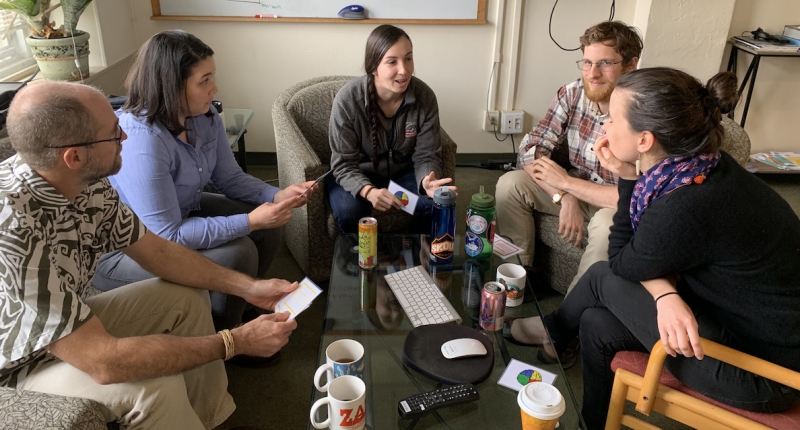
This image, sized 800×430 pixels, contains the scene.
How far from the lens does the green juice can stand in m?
1.83

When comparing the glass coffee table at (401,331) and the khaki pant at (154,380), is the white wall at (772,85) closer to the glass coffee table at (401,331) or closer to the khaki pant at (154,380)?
the glass coffee table at (401,331)

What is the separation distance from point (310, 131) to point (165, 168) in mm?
935

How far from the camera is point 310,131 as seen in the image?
266cm

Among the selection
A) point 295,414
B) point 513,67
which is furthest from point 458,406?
point 513,67

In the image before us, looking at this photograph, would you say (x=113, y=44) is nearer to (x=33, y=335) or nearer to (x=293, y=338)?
(x=293, y=338)

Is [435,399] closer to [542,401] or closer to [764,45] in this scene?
[542,401]

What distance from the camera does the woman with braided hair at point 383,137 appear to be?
2.28 meters

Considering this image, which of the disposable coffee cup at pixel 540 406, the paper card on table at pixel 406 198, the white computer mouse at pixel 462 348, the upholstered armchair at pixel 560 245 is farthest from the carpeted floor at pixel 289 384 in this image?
the disposable coffee cup at pixel 540 406

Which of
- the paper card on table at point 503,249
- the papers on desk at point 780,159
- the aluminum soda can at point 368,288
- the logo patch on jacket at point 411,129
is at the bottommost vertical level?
the papers on desk at point 780,159

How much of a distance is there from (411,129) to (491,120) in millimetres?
1215

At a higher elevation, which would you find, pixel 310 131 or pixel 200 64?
pixel 200 64

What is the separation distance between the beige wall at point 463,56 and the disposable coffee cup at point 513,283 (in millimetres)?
1932

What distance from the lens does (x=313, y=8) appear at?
10.6 feet

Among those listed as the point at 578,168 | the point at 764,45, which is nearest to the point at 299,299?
the point at 578,168
